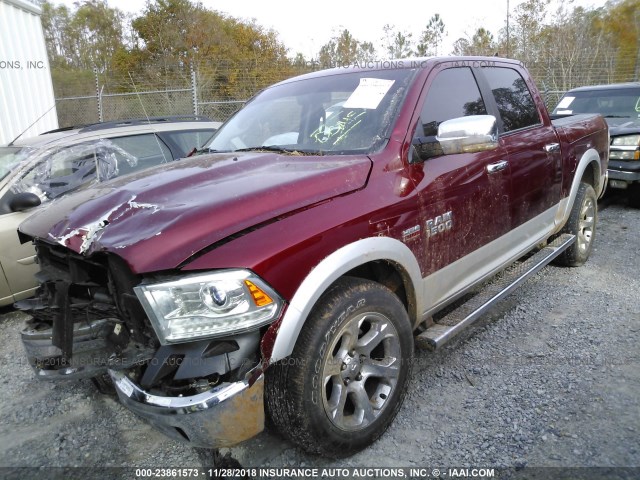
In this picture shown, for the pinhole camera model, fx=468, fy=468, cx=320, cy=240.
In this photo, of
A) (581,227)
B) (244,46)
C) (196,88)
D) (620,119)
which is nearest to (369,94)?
(581,227)

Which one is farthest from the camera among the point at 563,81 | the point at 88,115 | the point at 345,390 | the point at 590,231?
the point at 563,81

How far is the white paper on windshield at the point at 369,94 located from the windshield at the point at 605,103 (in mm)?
6006

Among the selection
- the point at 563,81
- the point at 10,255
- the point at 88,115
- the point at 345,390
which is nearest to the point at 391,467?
the point at 345,390

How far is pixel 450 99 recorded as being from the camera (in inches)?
118

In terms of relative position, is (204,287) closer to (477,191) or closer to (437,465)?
(437,465)

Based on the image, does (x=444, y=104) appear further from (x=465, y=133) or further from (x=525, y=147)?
(x=525, y=147)

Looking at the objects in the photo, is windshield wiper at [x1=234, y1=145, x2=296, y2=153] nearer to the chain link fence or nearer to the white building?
the white building

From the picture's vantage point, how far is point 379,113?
8.68ft

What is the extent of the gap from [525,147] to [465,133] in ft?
4.08

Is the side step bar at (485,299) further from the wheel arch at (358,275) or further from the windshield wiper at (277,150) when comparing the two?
the windshield wiper at (277,150)

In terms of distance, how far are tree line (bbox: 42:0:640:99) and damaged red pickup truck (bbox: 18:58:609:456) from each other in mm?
12427

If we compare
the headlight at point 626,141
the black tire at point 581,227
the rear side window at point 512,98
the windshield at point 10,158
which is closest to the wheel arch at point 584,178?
the black tire at point 581,227

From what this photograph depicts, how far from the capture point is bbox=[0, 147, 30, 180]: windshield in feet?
13.9

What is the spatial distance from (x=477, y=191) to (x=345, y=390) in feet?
4.93
